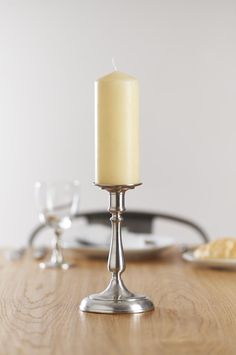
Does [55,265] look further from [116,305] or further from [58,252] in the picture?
[116,305]

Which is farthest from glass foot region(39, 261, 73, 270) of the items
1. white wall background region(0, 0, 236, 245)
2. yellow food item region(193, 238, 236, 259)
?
white wall background region(0, 0, 236, 245)

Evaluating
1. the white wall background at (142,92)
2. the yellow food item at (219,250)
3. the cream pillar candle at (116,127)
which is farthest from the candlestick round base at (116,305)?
the white wall background at (142,92)

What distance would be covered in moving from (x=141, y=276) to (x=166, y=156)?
2863 mm

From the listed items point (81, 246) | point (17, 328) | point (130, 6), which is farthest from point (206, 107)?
point (17, 328)

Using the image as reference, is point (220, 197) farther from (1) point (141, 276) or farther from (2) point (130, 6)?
(1) point (141, 276)

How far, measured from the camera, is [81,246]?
7.20 ft

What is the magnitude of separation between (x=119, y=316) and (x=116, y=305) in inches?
1.1

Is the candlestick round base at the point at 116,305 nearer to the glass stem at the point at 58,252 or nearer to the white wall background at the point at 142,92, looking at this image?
the glass stem at the point at 58,252

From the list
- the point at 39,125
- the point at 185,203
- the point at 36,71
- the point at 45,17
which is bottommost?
the point at 185,203

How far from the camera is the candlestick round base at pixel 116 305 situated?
1.34m

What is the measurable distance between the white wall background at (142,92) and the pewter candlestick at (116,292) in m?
3.23

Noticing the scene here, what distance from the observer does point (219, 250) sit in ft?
6.57

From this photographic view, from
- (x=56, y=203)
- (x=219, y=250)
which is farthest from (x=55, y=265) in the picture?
(x=219, y=250)

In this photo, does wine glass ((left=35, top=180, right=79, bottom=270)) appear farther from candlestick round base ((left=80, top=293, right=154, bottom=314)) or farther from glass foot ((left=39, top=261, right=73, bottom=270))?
candlestick round base ((left=80, top=293, right=154, bottom=314))
